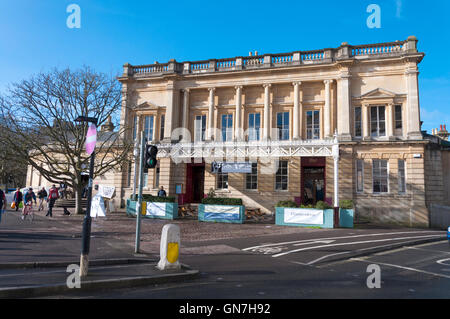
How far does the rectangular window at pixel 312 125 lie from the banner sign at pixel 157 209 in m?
11.9

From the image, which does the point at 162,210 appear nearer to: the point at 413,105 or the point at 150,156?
the point at 150,156

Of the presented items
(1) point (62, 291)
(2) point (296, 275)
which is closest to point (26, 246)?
(1) point (62, 291)

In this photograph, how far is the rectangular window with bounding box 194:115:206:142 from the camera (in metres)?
25.3

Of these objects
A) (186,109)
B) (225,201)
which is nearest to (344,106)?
(225,201)

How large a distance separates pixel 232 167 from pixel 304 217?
6694mm

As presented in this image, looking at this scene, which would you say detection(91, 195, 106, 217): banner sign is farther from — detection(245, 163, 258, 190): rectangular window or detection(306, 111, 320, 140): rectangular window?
detection(306, 111, 320, 140): rectangular window

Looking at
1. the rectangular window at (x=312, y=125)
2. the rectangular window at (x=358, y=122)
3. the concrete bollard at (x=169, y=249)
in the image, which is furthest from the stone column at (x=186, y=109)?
the concrete bollard at (x=169, y=249)

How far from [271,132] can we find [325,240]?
1263 cm

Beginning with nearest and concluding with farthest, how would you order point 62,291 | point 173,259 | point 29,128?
point 62,291 → point 173,259 → point 29,128

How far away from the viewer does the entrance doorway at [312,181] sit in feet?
73.1

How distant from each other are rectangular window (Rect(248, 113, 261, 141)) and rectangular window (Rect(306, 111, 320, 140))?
3785 millimetres

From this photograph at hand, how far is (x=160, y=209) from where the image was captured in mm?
18938

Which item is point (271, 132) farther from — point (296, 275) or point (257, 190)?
point (296, 275)

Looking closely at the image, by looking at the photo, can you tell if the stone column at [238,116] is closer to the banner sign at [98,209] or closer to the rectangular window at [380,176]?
the rectangular window at [380,176]
